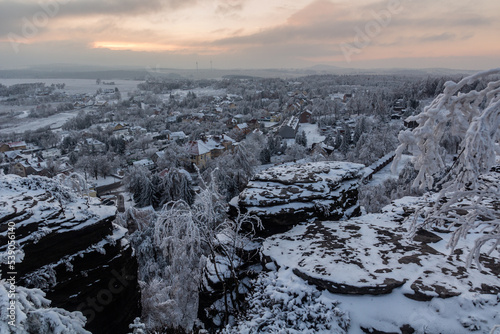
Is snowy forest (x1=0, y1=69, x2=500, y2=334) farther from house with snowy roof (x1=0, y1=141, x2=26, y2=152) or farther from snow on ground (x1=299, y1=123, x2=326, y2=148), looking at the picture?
house with snowy roof (x1=0, y1=141, x2=26, y2=152)

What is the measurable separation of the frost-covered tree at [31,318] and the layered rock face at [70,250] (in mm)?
3758

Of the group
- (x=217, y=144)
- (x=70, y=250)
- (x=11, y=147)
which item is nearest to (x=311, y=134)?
(x=217, y=144)

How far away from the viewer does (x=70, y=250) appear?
288 inches

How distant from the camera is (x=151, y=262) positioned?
50.3 ft

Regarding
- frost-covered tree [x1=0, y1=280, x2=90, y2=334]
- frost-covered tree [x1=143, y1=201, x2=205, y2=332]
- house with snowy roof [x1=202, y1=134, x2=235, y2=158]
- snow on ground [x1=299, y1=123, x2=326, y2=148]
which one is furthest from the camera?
snow on ground [x1=299, y1=123, x2=326, y2=148]

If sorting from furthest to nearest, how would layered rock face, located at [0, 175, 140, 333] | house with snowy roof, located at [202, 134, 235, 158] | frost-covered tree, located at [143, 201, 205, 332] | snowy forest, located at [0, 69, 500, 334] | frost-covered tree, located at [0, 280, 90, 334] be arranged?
house with snowy roof, located at [202, 134, 235, 158] → frost-covered tree, located at [143, 201, 205, 332] → layered rock face, located at [0, 175, 140, 333] → snowy forest, located at [0, 69, 500, 334] → frost-covered tree, located at [0, 280, 90, 334]

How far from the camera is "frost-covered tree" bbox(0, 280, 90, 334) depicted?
9.93ft

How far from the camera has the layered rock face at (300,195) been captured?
9.22 metres

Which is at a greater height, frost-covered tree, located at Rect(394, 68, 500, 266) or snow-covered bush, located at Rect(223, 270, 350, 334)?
frost-covered tree, located at Rect(394, 68, 500, 266)

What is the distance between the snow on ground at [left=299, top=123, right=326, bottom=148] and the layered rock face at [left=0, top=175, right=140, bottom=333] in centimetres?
4099

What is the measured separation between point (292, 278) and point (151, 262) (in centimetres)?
1092

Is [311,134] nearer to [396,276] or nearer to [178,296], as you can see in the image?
[178,296]

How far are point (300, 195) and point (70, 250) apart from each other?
662 centimetres

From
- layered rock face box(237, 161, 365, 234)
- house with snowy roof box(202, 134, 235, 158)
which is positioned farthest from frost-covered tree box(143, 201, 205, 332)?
house with snowy roof box(202, 134, 235, 158)
